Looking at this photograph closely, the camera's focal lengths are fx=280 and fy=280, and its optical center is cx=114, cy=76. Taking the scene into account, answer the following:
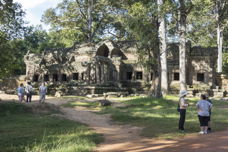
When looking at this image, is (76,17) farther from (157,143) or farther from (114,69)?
(157,143)

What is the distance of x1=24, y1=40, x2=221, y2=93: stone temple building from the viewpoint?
3138cm

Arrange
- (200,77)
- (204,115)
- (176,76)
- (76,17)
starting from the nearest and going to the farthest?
1. (204,115)
2. (200,77)
3. (176,76)
4. (76,17)

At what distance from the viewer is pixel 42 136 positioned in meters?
8.87

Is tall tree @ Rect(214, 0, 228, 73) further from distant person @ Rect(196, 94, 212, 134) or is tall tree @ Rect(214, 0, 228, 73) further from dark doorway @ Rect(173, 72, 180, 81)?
distant person @ Rect(196, 94, 212, 134)

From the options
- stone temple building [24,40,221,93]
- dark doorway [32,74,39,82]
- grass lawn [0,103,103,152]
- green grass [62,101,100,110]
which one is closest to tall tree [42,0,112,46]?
stone temple building [24,40,221,93]

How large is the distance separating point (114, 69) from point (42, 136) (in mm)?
25012

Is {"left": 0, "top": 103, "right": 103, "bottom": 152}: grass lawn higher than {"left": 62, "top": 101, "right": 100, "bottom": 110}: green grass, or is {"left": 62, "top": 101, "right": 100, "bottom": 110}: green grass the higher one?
{"left": 62, "top": 101, "right": 100, "bottom": 110}: green grass

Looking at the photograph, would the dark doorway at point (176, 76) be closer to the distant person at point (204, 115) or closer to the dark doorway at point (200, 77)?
the dark doorway at point (200, 77)

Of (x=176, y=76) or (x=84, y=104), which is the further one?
(x=176, y=76)

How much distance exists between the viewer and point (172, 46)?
105 feet

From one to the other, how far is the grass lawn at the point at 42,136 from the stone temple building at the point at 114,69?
16418 millimetres

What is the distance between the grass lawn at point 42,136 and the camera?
7.27 meters

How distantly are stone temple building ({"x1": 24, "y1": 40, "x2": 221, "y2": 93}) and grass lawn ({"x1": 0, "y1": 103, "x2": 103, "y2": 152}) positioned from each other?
16418 millimetres

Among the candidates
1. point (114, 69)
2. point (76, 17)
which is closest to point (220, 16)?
point (114, 69)
